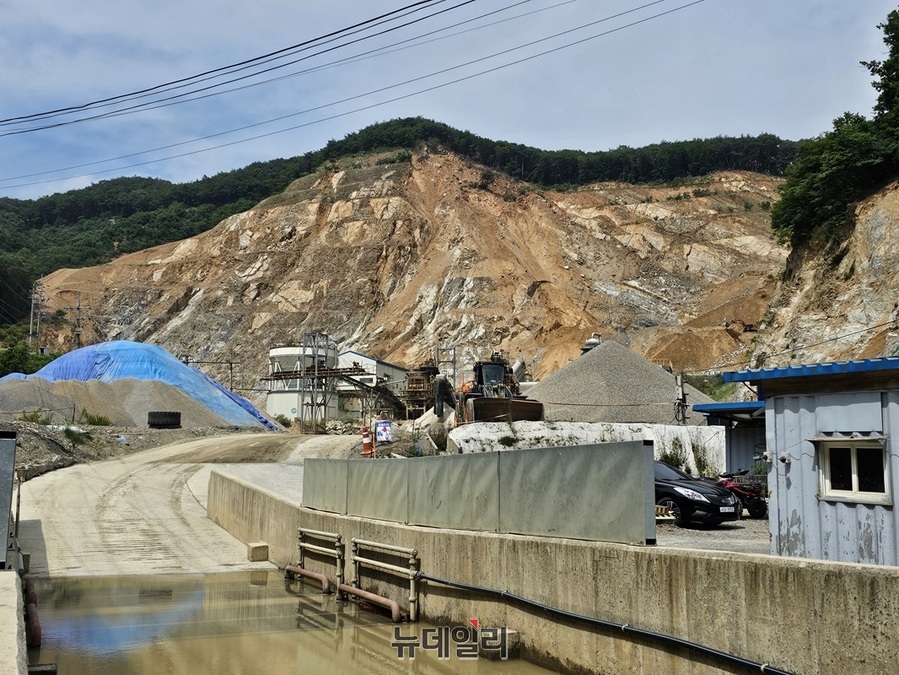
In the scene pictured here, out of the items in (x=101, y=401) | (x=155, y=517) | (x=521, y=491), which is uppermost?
(x=101, y=401)

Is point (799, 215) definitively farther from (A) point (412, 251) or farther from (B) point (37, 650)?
(A) point (412, 251)

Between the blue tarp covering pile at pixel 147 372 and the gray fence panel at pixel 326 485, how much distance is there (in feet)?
119

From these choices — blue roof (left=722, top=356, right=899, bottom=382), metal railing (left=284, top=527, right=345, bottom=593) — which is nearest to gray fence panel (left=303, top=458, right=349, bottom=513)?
metal railing (left=284, top=527, right=345, bottom=593)

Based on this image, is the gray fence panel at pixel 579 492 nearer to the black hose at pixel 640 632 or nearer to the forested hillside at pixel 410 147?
the black hose at pixel 640 632

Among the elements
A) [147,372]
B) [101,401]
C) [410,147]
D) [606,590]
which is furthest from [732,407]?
[410,147]

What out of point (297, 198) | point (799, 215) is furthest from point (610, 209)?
point (799, 215)

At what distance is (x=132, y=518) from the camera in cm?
2202

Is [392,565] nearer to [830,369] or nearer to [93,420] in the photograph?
[830,369]

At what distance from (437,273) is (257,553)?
61.3 meters

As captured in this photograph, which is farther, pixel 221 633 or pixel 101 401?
pixel 101 401

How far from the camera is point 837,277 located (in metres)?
36.7

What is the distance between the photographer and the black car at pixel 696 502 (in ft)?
49.8

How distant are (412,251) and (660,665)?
256 ft

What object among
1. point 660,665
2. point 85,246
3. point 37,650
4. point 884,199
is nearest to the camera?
point 660,665
